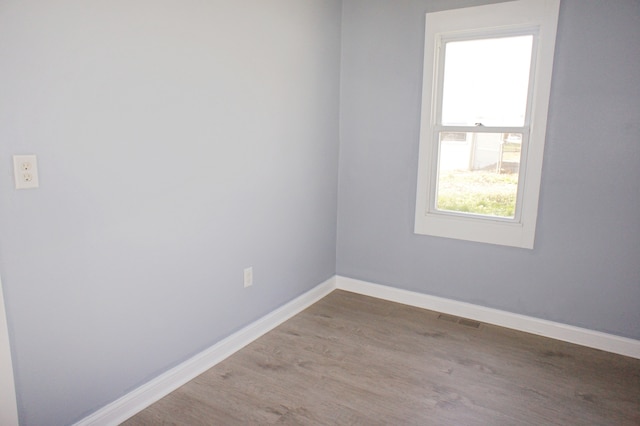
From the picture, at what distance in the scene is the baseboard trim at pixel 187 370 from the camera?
190 cm

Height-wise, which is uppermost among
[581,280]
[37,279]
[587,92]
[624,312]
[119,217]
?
[587,92]

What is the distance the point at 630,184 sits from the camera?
8.10 feet

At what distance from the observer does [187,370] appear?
2.26m

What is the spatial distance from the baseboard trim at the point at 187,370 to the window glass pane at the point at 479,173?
1.31 metres

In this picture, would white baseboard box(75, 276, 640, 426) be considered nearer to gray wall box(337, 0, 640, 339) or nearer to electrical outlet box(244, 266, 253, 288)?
gray wall box(337, 0, 640, 339)

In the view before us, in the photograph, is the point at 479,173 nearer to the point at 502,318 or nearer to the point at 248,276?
the point at 502,318

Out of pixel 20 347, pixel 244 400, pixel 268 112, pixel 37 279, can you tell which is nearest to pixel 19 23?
pixel 37 279

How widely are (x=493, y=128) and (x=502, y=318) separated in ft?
4.34

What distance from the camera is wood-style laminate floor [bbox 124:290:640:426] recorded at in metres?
2.03

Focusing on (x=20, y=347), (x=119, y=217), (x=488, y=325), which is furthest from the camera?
(x=488, y=325)

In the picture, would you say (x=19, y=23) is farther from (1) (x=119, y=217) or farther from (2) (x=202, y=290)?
(2) (x=202, y=290)

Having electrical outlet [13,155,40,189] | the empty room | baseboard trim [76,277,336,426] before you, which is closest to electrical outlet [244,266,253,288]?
the empty room

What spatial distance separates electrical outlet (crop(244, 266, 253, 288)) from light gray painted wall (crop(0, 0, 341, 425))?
49 millimetres

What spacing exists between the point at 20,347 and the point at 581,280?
299cm
